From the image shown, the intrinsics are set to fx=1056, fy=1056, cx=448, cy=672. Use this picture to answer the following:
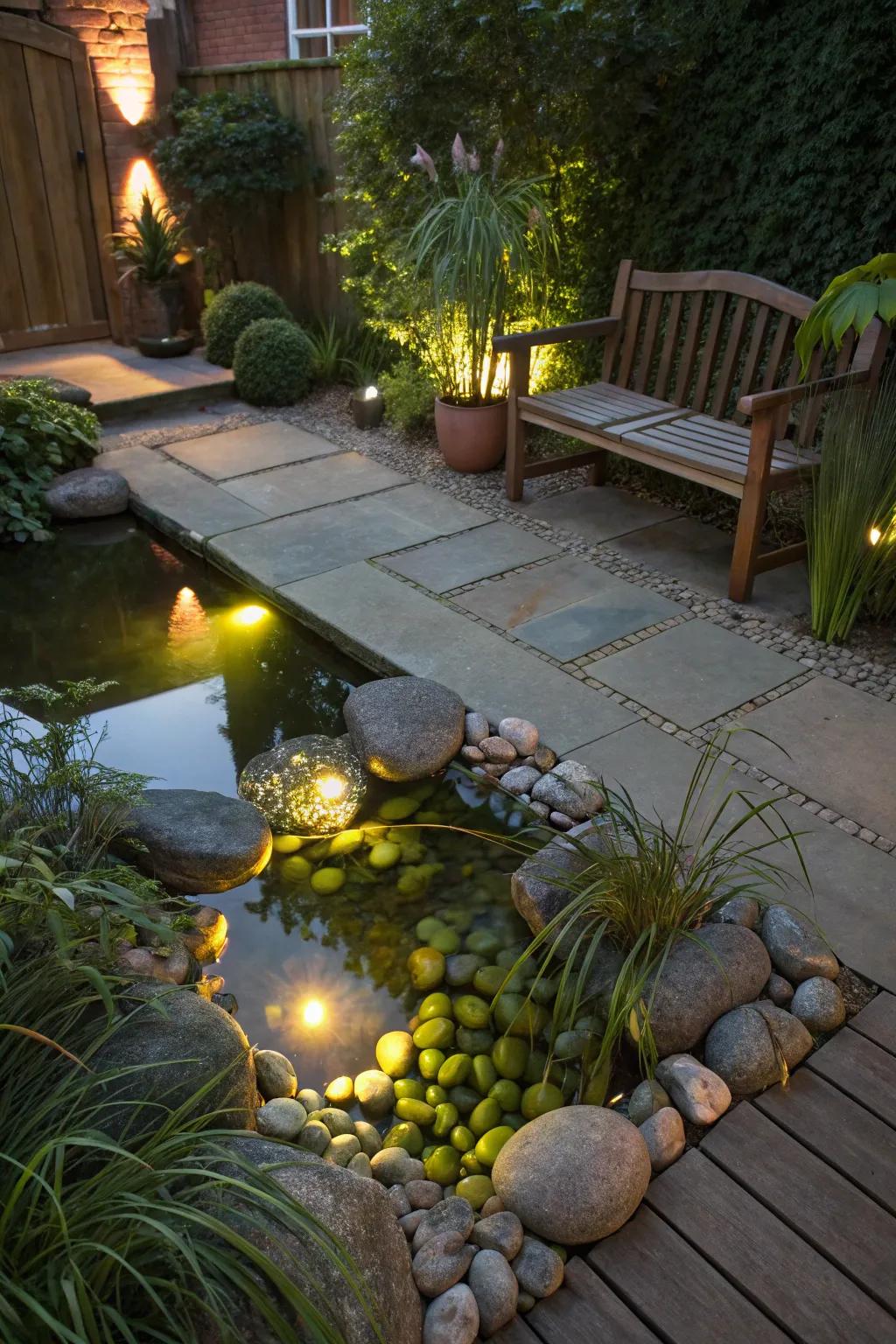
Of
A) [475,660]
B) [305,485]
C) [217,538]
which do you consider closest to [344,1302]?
[475,660]

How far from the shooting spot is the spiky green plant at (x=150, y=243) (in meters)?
7.25

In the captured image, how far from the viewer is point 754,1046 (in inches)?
83.5

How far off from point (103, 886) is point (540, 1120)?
1001mm

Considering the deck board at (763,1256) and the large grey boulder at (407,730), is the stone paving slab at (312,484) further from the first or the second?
the deck board at (763,1256)

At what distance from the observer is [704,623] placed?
391cm

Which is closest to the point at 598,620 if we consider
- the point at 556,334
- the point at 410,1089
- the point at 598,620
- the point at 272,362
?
the point at 598,620

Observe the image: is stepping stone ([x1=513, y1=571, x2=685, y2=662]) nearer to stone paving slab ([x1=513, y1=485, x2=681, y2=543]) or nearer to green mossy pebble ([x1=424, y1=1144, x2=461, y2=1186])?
stone paving slab ([x1=513, y1=485, x2=681, y2=543])

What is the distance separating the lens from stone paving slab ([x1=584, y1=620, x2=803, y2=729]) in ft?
11.2

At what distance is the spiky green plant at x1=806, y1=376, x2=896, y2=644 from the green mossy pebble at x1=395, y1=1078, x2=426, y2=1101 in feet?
7.55

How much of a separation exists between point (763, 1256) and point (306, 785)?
1.74 metres

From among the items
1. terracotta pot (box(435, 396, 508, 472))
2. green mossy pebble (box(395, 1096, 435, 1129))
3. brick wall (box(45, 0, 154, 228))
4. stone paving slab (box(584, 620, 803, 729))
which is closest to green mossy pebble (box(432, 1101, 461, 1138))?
green mossy pebble (box(395, 1096, 435, 1129))

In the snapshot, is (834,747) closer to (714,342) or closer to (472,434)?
(714,342)

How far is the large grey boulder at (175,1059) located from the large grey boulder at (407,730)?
118 cm

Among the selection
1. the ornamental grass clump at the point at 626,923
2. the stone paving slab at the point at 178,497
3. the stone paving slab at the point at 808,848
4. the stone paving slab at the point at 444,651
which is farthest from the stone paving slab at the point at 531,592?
the ornamental grass clump at the point at 626,923
